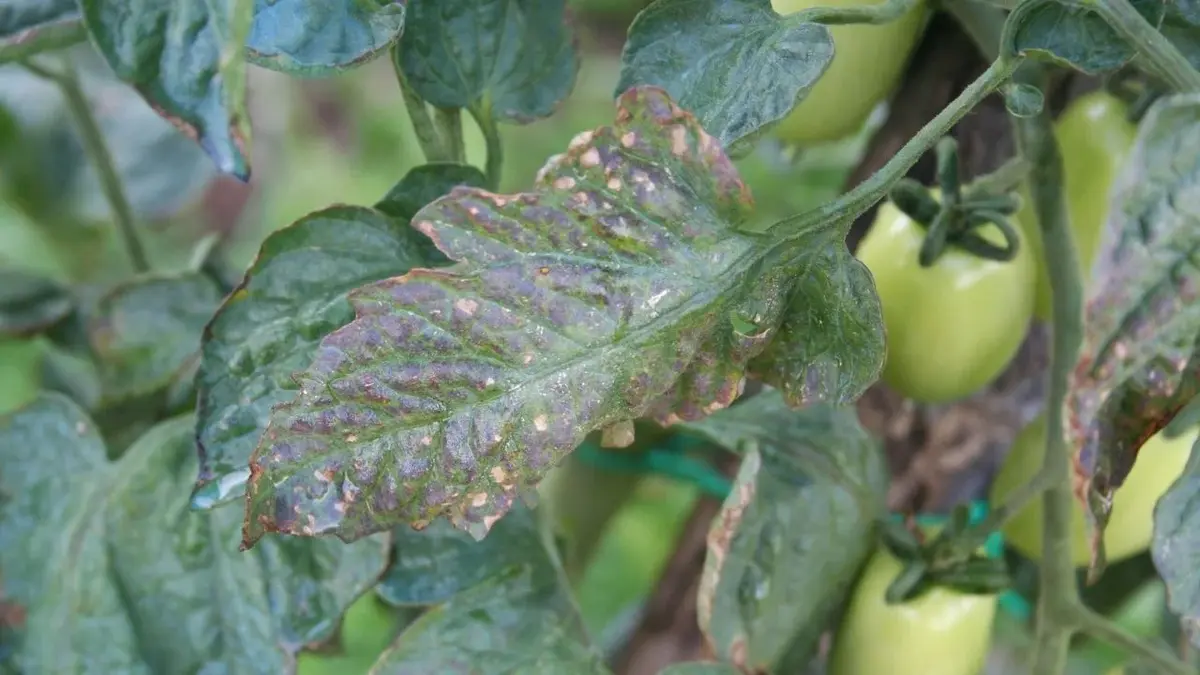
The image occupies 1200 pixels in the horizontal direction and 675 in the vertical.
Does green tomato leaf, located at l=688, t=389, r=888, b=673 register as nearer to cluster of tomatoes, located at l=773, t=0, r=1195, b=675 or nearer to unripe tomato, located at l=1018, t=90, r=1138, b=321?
cluster of tomatoes, located at l=773, t=0, r=1195, b=675

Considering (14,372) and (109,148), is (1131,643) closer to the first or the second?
(109,148)

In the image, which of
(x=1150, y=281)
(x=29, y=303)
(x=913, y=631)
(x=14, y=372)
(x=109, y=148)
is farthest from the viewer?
(x=14, y=372)

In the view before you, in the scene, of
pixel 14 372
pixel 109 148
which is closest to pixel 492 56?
pixel 109 148

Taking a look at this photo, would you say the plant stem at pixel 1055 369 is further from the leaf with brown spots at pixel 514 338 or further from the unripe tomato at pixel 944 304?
the leaf with brown spots at pixel 514 338

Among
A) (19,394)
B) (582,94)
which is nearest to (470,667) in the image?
(19,394)

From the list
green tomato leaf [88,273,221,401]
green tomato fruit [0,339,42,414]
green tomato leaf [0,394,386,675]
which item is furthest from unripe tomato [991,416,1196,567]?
green tomato fruit [0,339,42,414]
